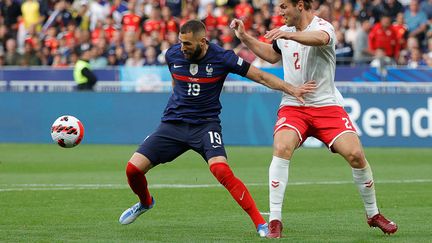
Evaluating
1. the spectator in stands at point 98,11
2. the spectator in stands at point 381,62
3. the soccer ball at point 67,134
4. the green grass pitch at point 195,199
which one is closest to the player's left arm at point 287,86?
the green grass pitch at point 195,199

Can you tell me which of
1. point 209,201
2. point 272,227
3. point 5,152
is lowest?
point 5,152

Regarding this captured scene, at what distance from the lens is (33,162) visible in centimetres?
2045

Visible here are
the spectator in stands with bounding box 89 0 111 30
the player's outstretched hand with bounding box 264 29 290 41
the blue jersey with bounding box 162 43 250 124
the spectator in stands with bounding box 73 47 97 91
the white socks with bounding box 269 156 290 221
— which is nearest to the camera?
the player's outstretched hand with bounding box 264 29 290 41

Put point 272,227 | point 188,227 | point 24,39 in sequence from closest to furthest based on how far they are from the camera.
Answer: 1. point 272,227
2. point 188,227
3. point 24,39

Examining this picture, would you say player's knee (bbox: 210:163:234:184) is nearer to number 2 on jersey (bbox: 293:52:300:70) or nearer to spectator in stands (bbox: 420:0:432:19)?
number 2 on jersey (bbox: 293:52:300:70)

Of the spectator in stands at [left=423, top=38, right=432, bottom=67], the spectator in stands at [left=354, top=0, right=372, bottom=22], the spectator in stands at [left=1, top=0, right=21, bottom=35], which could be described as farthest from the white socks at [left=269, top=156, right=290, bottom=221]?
the spectator in stands at [left=1, top=0, right=21, bottom=35]

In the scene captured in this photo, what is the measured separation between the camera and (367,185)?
10539 millimetres

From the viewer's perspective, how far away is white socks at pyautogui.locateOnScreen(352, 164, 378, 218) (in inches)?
413

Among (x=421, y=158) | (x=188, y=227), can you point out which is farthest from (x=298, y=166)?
(x=188, y=227)

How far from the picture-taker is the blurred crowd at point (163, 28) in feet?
88.6

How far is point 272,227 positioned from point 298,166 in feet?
30.7

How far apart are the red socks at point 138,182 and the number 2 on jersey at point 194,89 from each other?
0.92 m

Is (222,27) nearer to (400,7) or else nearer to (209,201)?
(400,7)

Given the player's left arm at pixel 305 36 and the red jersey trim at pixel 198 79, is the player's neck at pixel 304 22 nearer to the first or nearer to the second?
the player's left arm at pixel 305 36
